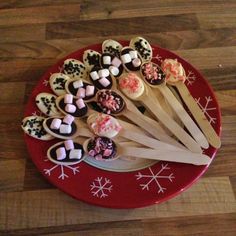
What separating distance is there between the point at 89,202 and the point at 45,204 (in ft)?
0.29

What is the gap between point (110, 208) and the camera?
0.54 metres

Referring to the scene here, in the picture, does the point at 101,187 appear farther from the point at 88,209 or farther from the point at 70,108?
the point at 70,108

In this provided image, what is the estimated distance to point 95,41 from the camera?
812mm

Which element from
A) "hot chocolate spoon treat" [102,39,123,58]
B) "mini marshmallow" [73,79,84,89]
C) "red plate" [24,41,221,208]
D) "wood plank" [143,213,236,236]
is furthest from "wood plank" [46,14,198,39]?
"wood plank" [143,213,236,236]

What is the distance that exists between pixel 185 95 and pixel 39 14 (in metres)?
0.49

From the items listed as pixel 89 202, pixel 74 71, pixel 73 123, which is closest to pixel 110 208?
pixel 89 202

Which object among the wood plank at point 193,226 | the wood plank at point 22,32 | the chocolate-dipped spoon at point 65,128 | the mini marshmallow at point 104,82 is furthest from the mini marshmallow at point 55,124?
the wood plank at point 22,32

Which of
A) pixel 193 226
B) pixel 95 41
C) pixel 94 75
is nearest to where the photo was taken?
pixel 193 226

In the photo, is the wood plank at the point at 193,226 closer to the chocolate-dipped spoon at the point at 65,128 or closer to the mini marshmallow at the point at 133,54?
the chocolate-dipped spoon at the point at 65,128

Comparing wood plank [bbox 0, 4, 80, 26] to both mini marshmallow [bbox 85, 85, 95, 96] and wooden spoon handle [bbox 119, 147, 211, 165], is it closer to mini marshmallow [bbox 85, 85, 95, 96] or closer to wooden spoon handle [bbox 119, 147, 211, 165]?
mini marshmallow [bbox 85, 85, 95, 96]

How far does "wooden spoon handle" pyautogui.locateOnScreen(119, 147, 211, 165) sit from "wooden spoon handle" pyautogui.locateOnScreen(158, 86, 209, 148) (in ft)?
0.10

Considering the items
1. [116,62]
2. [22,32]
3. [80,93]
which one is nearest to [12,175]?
[80,93]

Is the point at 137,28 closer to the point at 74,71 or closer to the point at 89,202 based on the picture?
the point at 74,71

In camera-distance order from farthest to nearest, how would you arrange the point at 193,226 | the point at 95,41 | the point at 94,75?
the point at 95,41 < the point at 94,75 < the point at 193,226
